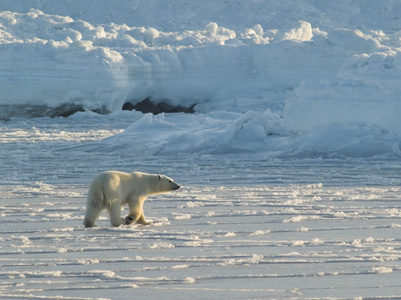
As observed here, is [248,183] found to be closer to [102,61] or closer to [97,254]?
[97,254]

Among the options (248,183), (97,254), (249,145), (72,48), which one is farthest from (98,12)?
(97,254)

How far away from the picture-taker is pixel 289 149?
30.2ft

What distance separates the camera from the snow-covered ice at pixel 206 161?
3.57 metres

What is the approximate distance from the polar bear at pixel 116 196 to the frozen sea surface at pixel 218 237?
82 millimetres

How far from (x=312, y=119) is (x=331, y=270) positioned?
19.7 ft

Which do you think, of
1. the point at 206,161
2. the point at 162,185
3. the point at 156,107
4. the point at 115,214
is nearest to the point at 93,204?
the point at 115,214

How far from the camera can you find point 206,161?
28.5 feet

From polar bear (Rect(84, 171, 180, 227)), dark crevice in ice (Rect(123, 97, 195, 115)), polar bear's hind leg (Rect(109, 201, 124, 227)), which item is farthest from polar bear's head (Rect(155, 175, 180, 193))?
dark crevice in ice (Rect(123, 97, 195, 115))

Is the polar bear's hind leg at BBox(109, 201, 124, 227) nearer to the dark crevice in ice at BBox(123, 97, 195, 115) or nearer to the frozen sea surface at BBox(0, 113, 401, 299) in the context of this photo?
the frozen sea surface at BBox(0, 113, 401, 299)

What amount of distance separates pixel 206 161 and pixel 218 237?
4304 millimetres

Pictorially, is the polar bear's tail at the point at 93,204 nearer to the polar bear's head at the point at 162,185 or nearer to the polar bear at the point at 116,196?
the polar bear at the point at 116,196

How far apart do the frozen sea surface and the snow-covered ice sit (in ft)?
0.05

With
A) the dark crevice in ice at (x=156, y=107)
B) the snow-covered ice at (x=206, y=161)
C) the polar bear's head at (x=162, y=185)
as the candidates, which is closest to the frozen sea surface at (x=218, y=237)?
the snow-covered ice at (x=206, y=161)

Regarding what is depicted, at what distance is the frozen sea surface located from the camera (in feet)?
11.0
